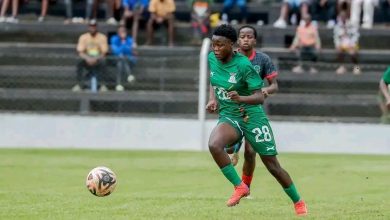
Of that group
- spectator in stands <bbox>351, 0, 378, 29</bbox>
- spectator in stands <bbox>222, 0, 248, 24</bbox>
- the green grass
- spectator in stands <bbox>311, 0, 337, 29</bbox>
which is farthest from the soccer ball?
spectator in stands <bbox>311, 0, 337, 29</bbox>

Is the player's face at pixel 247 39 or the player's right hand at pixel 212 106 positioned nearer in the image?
the player's right hand at pixel 212 106

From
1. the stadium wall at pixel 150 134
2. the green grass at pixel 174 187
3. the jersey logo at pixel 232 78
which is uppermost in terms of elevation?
the jersey logo at pixel 232 78

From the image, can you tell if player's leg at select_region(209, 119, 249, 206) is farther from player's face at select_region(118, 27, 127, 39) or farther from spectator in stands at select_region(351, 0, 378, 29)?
spectator in stands at select_region(351, 0, 378, 29)

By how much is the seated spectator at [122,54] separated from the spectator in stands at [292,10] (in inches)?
157

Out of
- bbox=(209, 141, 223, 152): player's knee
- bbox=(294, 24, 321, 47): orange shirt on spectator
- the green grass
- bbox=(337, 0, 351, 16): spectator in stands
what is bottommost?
the green grass

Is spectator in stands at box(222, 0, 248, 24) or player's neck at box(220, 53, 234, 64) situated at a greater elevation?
player's neck at box(220, 53, 234, 64)

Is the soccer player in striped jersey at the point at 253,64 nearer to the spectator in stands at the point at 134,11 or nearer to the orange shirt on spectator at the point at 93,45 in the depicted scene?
the orange shirt on spectator at the point at 93,45

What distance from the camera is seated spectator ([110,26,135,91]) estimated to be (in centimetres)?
2158

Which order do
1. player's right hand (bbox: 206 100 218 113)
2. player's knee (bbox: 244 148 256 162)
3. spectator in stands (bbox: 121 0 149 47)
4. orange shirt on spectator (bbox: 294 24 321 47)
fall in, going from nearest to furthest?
player's right hand (bbox: 206 100 218 113)
player's knee (bbox: 244 148 256 162)
orange shirt on spectator (bbox: 294 24 321 47)
spectator in stands (bbox: 121 0 149 47)

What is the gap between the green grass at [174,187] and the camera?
11.3 m

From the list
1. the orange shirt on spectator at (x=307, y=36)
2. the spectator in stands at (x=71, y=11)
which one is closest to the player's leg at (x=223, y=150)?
the orange shirt on spectator at (x=307, y=36)

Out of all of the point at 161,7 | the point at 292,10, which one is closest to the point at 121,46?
the point at 161,7

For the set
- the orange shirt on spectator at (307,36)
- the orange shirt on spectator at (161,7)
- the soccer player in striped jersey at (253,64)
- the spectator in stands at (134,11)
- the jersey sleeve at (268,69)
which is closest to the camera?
the soccer player in striped jersey at (253,64)

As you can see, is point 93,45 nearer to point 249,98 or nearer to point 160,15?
point 160,15
